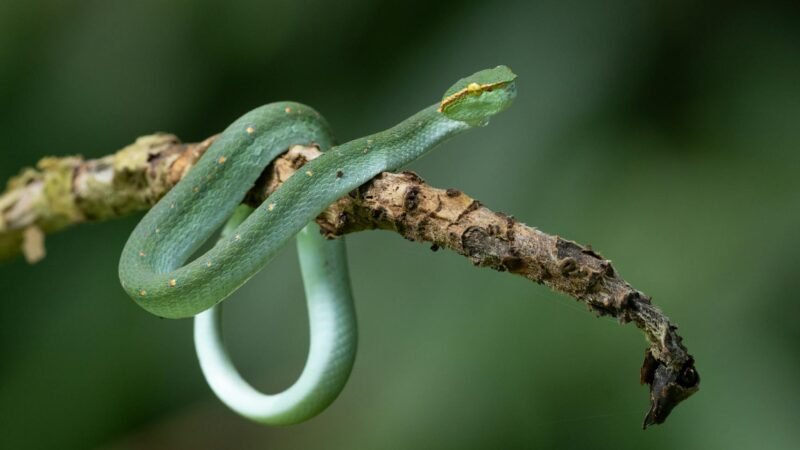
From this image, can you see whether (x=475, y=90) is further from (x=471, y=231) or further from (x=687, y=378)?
(x=687, y=378)

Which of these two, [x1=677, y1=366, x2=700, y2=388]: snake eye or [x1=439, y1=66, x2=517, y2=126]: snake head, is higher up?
[x1=439, y1=66, x2=517, y2=126]: snake head

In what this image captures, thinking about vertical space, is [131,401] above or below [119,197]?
below

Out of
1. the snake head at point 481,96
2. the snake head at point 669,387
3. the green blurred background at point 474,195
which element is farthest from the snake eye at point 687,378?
the green blurred background at point 474,195

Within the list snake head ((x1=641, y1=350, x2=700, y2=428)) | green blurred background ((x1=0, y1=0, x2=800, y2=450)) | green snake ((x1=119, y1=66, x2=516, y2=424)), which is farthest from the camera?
green blurred background ((x1=0, y1=0, x2=800, y2=450))

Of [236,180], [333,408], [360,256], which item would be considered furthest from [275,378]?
[236,180]

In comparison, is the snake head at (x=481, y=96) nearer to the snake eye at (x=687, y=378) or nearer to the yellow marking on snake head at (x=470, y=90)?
the yellow marking on snake head at (x=470, y=90)

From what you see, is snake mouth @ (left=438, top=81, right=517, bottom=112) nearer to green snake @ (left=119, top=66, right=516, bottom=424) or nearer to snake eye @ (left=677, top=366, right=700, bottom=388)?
green snake @ (left=119, top=66, right=516, bottom=424)

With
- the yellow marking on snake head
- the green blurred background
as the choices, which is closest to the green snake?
the yellow marking on snake head

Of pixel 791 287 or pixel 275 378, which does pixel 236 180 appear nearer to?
pixel 275 378
